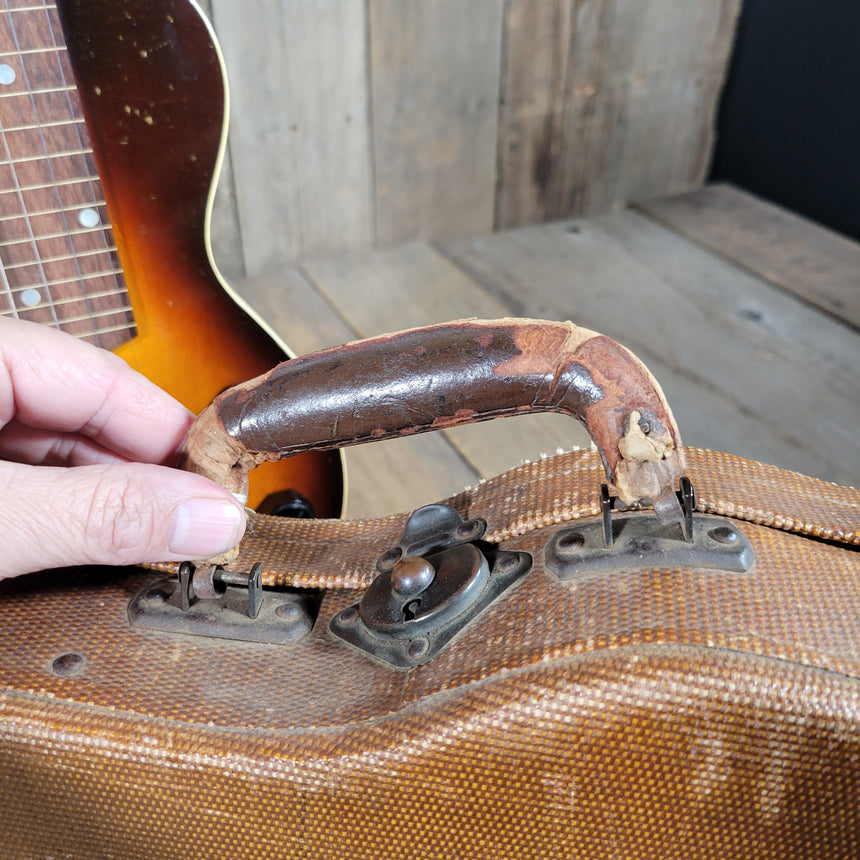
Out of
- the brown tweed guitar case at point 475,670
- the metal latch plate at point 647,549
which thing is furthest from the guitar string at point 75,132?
the metal latch plate at point 647,549

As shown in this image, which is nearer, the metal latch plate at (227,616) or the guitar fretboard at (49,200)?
the metal latch plate at (227,616)

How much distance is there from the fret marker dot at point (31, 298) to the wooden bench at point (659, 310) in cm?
38

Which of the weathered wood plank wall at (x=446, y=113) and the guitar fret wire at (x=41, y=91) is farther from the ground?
the guitar fret wire at (x=41, y=91)

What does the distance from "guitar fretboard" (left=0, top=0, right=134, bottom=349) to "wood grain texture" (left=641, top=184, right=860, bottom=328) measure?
0.93 meters

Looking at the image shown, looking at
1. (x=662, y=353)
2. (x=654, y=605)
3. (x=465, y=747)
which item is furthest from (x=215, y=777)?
(x=662, y=353)

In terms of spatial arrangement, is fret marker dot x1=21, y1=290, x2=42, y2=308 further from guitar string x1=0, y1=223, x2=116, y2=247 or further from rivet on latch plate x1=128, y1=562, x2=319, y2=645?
rivet on latch plate x1=128, y1=562, x2=319, y2=645

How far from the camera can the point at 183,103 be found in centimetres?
82

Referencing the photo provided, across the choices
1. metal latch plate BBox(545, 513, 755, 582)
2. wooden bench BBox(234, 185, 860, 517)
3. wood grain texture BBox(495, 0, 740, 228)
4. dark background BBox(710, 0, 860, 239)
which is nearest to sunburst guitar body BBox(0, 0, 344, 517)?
wooden bench BBox(234, 185, 860, 517)

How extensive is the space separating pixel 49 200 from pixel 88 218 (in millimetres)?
36

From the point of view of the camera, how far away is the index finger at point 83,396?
21.6 inches

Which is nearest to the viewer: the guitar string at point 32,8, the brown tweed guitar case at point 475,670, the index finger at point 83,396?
the brown tweed guitar case at point 475,670

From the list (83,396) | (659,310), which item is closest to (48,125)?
(83,396)

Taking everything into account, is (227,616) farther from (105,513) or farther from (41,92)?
(41,92)

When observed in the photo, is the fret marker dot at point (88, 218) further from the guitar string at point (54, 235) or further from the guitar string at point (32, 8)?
the guitar string at point (32, 8)
